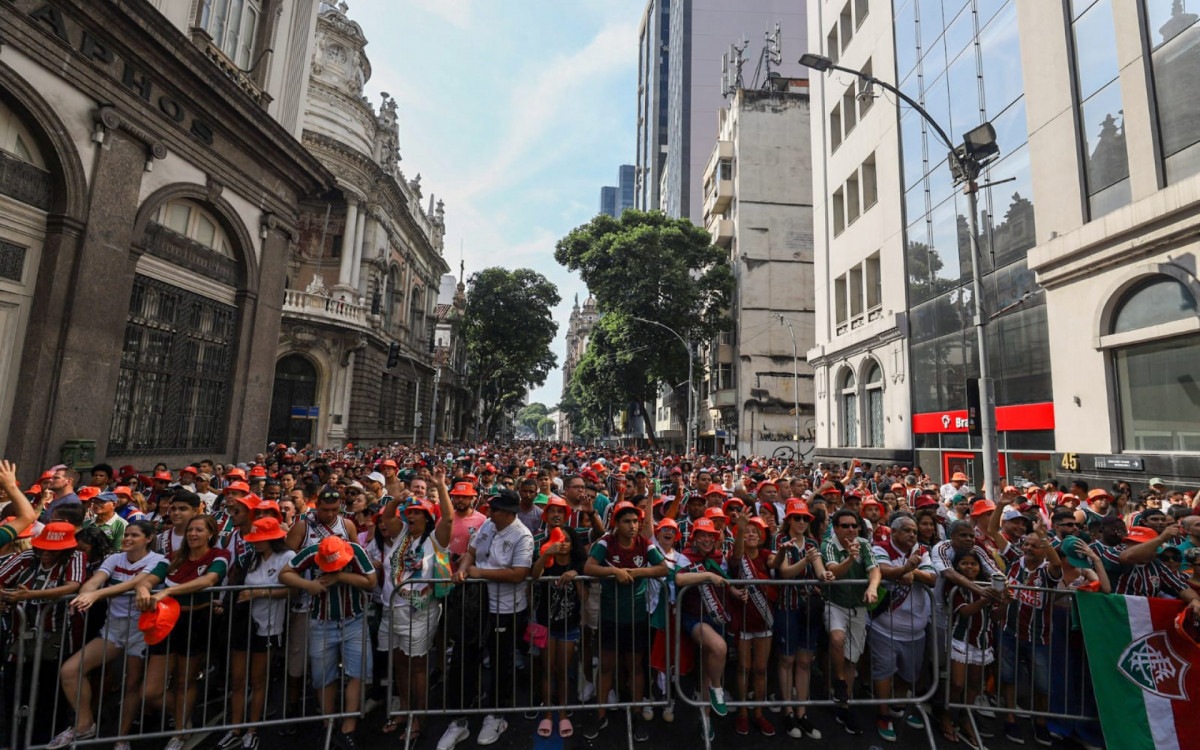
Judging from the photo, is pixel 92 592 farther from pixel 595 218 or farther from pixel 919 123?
pixel 595 218

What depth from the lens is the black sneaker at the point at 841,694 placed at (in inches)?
175

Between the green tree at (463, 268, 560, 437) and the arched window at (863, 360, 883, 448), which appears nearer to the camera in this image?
the arched window at (863, 360, 883, 448)

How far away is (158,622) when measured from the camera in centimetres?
394

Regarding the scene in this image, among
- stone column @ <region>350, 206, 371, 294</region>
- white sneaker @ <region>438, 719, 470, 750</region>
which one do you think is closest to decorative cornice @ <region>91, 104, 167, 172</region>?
white sneaker @ <region>438, 719, 470, 750</region>

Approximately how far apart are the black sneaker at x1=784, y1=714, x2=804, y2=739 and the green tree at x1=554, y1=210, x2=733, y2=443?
92.5ft

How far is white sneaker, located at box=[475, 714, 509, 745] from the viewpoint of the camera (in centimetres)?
439

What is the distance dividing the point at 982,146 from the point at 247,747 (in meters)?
12.3

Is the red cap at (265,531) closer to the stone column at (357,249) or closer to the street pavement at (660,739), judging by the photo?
the street pavement at (660,739)

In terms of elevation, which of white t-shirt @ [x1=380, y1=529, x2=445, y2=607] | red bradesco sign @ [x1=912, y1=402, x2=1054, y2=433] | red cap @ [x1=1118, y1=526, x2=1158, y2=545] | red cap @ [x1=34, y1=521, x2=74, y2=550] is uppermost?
red bradesco sign @ [x1=912, y1=402, x2=1054, y2=433]

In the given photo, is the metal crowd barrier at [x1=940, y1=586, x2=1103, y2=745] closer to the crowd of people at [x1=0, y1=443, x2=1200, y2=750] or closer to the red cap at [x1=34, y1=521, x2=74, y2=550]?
the crowd of people at [x1=0, y1=443, x2=1200, y2=750]

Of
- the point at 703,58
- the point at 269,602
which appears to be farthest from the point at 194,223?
the point at 703,58

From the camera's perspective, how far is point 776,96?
124 feet

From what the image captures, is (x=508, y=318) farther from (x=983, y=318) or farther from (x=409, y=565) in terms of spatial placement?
(x=409, y=565)

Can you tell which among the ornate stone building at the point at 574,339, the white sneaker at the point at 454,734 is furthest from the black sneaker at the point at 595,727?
the ornate stone building at the point at 574,339
